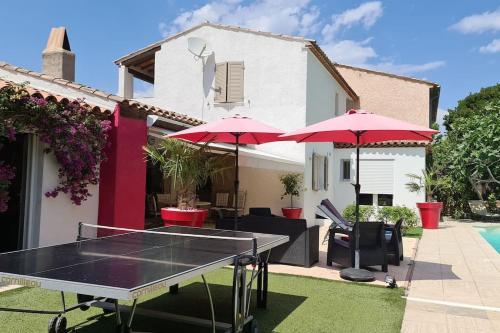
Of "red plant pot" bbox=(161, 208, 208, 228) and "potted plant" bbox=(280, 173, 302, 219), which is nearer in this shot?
"red plant pot" bbox=(161, 208, 208, 228)

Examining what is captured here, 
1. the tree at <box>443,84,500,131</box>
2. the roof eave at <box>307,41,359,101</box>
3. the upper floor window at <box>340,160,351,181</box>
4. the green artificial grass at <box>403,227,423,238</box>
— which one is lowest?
the green artificial grass at <box>403,227,423,238</box>

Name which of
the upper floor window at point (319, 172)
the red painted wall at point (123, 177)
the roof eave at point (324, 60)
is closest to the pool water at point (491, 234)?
the upper floor window at point (319, 172)

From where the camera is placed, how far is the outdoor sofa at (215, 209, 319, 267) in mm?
12867

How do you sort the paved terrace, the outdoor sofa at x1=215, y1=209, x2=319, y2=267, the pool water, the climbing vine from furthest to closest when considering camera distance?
the pool water < the outdoor sofa at x1=215, y1=209, x2=319, y2=267 < the climbing vine < the paved terrace

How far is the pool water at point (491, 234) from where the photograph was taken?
21241mm

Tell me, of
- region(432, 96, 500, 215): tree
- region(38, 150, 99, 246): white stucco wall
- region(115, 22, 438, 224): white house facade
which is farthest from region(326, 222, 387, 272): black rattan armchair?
region(432, 96, 500, 215): tree

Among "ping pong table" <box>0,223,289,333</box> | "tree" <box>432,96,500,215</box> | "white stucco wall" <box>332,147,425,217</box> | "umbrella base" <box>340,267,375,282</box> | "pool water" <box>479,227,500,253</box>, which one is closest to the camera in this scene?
"ping pong table" <box>0,223,289,333</box>

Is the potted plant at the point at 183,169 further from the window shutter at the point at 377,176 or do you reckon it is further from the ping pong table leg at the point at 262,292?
the window shutter at the point at 377,176

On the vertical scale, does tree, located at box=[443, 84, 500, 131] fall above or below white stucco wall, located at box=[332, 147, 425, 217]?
above

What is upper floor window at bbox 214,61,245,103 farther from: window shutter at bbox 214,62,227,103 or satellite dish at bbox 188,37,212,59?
satellite dish at bbox 188,37,212,59

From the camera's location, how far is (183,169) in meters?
14.5

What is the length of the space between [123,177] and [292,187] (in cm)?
1137

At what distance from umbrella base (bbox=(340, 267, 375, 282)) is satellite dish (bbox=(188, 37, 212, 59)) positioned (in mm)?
16420

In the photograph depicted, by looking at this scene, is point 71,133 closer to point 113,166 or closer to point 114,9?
point 113,166
